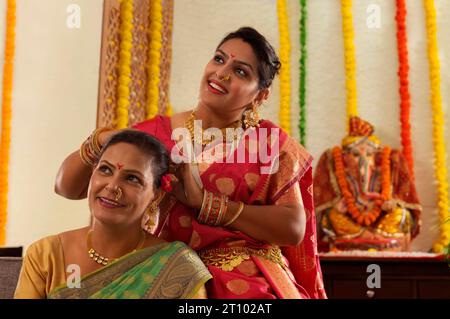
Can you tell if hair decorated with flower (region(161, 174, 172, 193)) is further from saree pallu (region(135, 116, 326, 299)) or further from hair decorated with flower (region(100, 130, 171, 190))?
saree pallu (region(135, 116, 326, 299))

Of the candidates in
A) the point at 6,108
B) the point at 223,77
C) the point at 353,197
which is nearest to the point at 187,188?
the point at 223,77

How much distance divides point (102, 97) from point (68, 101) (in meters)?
0.28

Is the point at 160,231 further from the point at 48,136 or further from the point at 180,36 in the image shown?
the point at 180,36

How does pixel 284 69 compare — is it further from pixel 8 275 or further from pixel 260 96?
pixel 8 275

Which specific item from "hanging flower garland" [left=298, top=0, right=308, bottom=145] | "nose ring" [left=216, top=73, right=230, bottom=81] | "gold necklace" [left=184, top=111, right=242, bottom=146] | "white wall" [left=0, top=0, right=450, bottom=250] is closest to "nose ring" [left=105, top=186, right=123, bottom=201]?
"gold necklace" [left=184, top=111, right=242, bottom=146]

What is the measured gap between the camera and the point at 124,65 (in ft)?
14.2

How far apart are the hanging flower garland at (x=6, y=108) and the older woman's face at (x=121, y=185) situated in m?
1.81

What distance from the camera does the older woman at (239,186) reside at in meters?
1.92

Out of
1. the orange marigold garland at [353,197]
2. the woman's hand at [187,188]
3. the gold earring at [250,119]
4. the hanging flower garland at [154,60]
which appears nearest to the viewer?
the woman's hand at [187,188]

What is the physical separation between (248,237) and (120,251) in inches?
16.7

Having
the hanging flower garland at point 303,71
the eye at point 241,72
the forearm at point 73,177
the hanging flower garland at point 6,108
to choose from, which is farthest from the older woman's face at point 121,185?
the hanging flower garland at point 303,71

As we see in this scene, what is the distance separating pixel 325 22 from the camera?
17.5 ft

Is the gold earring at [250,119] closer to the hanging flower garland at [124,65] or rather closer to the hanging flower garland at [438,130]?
the hanging flower garland at [124,65]
